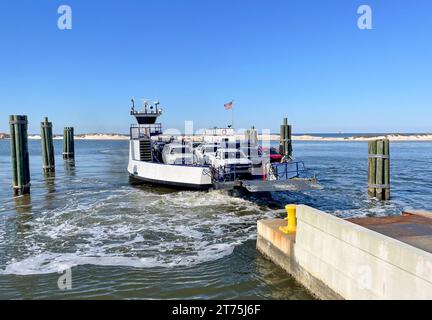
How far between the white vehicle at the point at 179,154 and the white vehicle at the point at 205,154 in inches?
19.6

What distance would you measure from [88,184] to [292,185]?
16.0 m

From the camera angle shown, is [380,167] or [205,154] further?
[205,154]

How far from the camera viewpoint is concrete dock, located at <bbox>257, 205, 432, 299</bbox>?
5.16 metres

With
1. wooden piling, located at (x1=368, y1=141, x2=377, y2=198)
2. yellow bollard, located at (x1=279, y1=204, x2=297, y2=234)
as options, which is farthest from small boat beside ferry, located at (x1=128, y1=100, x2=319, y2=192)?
yellow bollard, located at (x1=279, y1=204, x2=297, y2=234)

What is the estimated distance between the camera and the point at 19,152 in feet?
67.5

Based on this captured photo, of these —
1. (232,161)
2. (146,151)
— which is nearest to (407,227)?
(232,161)

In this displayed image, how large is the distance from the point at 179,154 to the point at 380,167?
38.7 ft

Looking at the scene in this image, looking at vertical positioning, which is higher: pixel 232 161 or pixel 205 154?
pixel 205 154

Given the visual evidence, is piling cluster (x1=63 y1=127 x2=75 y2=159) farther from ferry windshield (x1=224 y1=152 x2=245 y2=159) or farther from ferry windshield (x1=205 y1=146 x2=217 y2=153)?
ferry windshield (x1=224 y1=152 x2=245 y2=159)

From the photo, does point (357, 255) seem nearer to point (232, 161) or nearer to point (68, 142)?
point (232, 161)

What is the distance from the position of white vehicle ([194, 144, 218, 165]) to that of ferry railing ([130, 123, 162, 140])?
5.88m

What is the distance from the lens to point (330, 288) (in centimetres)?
693

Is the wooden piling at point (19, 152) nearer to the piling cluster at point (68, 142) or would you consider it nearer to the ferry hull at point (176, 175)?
the ferry hull at point (176, 175)
